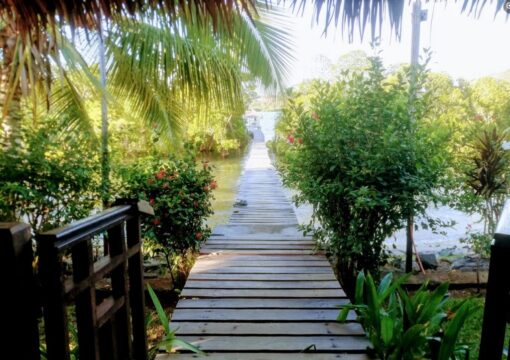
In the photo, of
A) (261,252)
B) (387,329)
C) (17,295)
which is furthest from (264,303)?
(17,295)

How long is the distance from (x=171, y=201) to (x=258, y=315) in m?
1.91

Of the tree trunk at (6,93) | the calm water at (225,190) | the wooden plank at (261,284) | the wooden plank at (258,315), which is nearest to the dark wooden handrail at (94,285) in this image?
the wooden plank at (258,315)

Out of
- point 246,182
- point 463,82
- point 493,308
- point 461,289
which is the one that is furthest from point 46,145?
point 463,82

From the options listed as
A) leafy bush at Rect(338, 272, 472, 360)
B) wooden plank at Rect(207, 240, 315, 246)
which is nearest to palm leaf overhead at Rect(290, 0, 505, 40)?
leafy bush at Rect(338, 272, 472, 360)

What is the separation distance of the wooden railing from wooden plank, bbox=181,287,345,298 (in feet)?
3.65

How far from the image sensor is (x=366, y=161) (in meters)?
3.71

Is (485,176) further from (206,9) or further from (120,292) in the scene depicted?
(120,292)

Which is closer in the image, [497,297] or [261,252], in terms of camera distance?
[497,297]

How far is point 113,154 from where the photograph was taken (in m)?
4.98

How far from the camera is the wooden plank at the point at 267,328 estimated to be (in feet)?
8.58

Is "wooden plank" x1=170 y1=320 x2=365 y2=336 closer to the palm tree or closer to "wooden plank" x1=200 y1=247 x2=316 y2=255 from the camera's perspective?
"wooden plank" x1=200 y1=247 x2=316 y2=255

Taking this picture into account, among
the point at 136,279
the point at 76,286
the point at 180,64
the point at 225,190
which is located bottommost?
the point at 225,190

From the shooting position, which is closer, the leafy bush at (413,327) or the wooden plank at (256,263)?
the leafy bush at (413,327)

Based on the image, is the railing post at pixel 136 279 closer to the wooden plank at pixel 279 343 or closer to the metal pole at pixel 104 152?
the wooden plank at pixel 279 343
